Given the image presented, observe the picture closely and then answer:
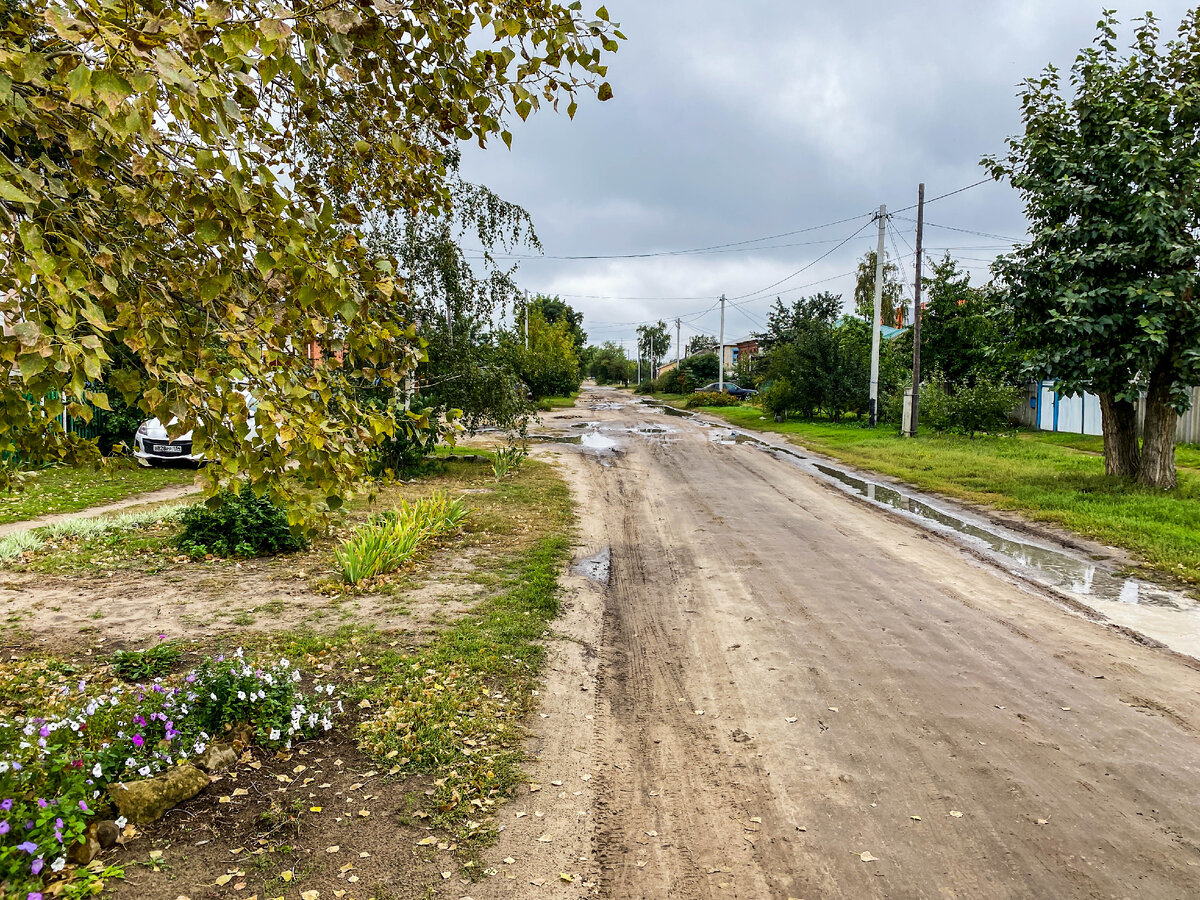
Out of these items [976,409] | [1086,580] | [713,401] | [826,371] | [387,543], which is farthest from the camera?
[713,401]

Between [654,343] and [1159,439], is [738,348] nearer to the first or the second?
[654,343]

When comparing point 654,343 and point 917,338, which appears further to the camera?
point 654,343

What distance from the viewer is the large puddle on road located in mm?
6172

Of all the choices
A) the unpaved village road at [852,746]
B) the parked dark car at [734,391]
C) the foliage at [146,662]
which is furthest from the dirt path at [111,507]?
→ the parked dark car at [734,391]

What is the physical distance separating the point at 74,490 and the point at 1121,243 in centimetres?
1716

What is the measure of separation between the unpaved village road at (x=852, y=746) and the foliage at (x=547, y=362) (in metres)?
33.6

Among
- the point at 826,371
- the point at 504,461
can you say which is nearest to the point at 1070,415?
the point at 826,371

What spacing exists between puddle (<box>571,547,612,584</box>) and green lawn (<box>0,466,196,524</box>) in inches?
234

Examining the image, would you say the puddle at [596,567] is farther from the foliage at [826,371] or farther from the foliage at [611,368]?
the foliage at [611,368]

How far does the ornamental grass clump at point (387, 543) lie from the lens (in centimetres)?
696

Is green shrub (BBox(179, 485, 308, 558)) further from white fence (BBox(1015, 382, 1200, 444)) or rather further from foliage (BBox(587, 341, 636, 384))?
foliage (BBox(587, 341, 636, 384))

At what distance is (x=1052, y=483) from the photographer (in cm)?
1320

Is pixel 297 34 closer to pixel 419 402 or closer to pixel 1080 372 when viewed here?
pixel 419 402

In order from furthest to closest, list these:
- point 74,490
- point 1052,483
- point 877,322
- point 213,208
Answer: point 877,322 → point 1052,483 → point 74,490 → point 213,208
